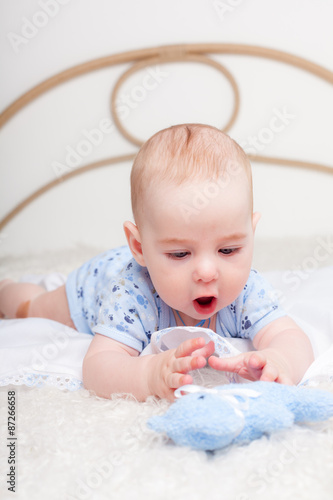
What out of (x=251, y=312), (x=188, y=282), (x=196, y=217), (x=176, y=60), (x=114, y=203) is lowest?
(x=114, y=203)

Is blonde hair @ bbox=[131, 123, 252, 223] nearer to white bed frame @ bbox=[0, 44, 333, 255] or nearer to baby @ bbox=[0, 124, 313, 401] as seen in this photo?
baby @ bbox=[0, 124, 313, 401]

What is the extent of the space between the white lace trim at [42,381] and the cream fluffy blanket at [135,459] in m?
0.09

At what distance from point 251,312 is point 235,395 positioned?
35 centimetres

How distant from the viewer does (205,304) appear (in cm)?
95

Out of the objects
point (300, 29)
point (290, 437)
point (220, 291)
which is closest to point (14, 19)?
point (300, 29)

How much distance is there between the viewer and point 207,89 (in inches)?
88.5

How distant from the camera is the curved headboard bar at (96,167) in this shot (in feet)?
7.53

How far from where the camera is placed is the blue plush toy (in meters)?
0.67

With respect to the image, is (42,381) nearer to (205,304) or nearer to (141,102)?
(205,304)

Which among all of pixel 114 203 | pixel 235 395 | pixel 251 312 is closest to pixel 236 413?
pixel 235 395

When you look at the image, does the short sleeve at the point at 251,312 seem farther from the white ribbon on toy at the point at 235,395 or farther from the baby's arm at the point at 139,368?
the white ribbon on toy at the point at 235,395

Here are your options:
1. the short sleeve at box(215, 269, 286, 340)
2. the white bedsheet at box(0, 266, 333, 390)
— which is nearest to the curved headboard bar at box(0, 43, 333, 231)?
the white bedsheet at box(0, 266, 333, 390)

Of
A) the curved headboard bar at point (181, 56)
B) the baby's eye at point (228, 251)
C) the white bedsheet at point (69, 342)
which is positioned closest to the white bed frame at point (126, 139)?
the curved headboard bar at point (181, 56)

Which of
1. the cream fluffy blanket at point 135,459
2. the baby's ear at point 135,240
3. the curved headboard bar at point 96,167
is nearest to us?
the cream fluffy blanket at point 135,459
